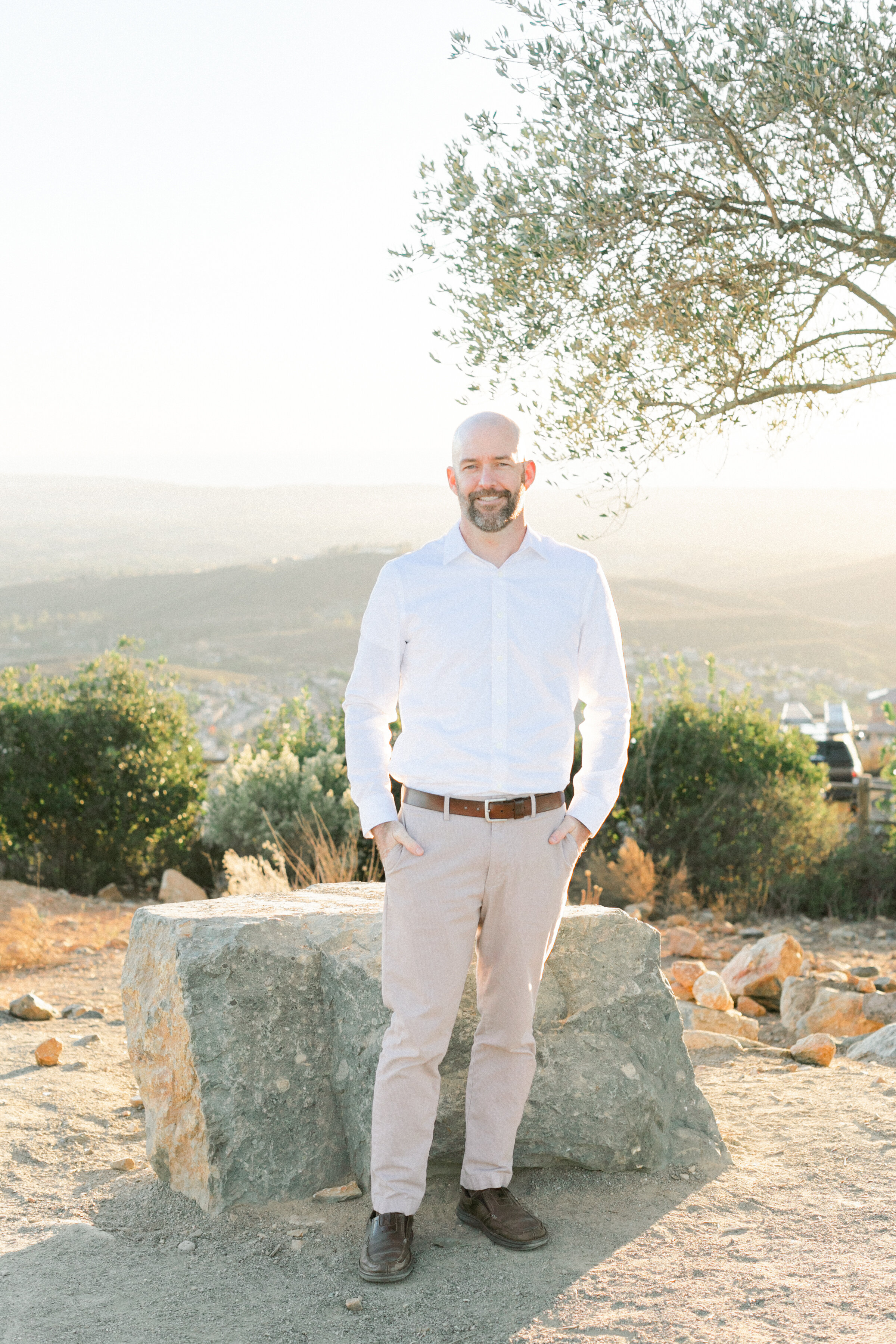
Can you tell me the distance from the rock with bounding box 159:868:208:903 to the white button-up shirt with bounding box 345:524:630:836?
6.12 m

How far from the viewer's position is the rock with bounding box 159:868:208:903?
9102 millimetres

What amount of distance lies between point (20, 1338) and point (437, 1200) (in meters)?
1.34

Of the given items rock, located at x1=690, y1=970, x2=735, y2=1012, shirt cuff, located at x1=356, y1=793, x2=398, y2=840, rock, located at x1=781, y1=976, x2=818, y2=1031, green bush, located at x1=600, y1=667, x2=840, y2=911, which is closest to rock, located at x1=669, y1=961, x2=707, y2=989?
rock, located at x1=690, y1=970, x2=735, y2=1012

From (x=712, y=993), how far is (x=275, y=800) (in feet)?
14.7

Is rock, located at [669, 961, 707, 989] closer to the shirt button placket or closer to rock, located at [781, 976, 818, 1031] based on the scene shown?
rock, located at [781, 976, 818, 1031]

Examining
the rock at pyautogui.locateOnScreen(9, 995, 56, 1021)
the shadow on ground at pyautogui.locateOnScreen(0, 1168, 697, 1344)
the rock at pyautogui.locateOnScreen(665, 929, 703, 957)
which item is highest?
the shadow on ground at pyautogui.locateOnScreen(0, 1168, 697, 1344)

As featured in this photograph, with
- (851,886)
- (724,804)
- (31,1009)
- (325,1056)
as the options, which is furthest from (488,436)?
(851,886)

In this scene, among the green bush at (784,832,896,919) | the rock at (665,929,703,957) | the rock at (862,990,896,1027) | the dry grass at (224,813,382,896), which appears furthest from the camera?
the green bush at (784,832,896,919)

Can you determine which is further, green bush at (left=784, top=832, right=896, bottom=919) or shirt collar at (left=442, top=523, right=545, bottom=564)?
green bush at (left=784, top=832, right=896, bottom=919)

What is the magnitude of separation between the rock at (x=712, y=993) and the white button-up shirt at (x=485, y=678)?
3041mm

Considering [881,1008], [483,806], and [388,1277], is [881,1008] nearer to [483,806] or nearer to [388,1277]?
[388,1277]

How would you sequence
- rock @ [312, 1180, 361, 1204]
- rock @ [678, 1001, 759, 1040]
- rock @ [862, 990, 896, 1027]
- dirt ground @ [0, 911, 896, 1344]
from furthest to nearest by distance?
rock @ [862, 990, 896, 1027] → rock @ [678, 1001, 759, 1040] → rock @ [312, 1180, 361, 1204] → dirt ground @ [0, 911, 896, 1344]

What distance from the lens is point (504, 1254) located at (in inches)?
136

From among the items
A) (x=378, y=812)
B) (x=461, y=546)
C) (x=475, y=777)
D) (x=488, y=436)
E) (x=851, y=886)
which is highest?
(x=488, y=436)
